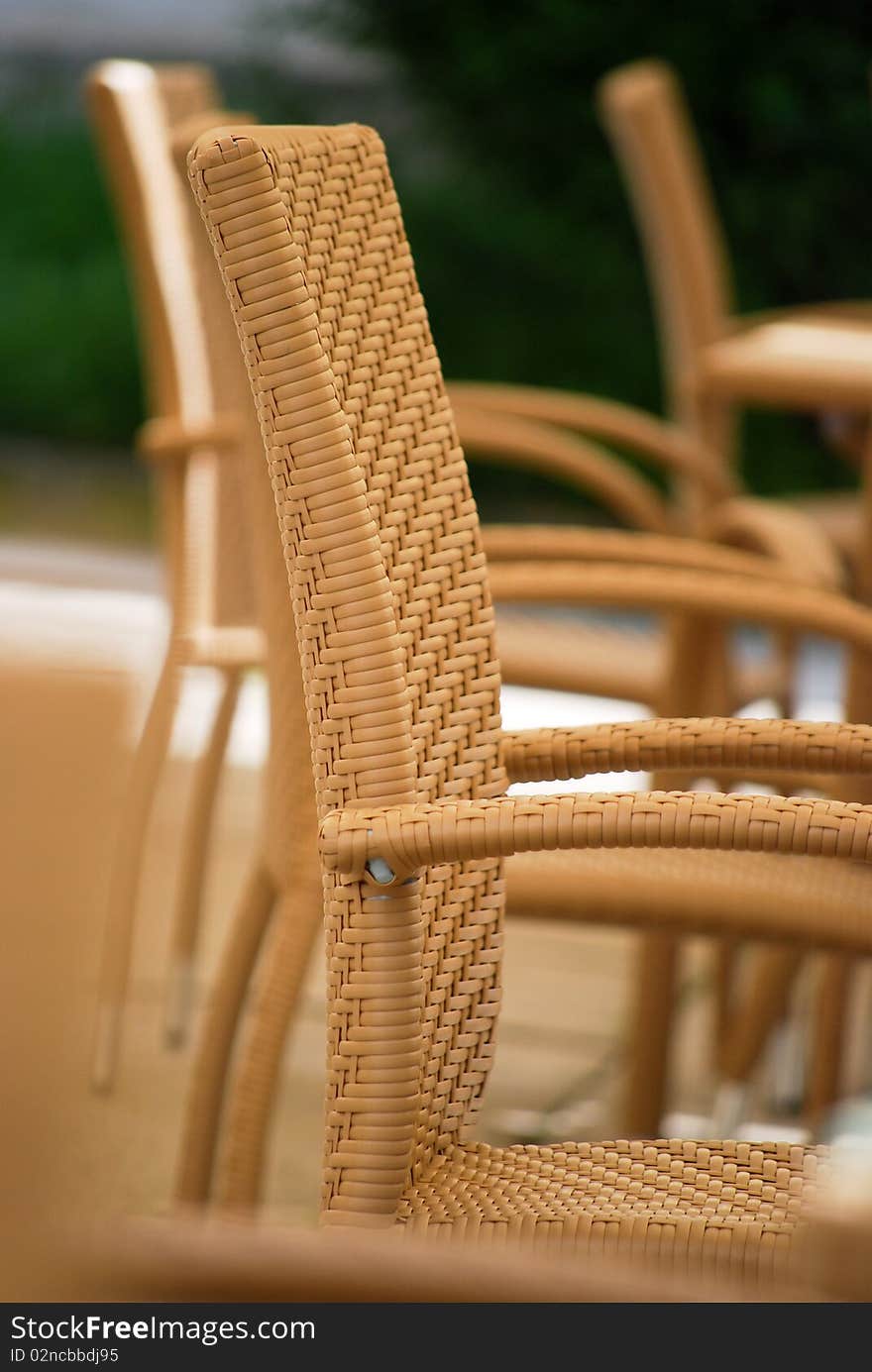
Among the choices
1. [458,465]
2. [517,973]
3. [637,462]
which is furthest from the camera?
[637,462]

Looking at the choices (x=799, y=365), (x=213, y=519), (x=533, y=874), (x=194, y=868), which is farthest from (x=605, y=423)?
(x=533, y=874)

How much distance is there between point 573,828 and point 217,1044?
660mm

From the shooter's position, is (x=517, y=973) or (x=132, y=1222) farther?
(x=517, y=973)

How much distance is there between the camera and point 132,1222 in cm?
40

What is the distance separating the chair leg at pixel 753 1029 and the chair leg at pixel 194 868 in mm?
628

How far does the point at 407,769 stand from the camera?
0.96 metres

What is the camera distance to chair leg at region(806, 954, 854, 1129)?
6.00ft

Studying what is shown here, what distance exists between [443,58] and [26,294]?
3.78 ft

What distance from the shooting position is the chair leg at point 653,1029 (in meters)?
1.66

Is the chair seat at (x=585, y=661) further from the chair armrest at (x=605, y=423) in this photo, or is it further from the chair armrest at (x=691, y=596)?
the chair armrest at (x=691, y=596)

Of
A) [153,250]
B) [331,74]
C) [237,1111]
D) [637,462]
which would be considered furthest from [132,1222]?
[331,74]

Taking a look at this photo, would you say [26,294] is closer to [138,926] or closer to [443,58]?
[443,58]

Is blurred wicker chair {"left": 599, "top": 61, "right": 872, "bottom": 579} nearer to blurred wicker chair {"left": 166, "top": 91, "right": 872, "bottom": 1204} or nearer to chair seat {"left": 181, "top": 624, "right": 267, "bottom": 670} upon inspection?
blurred wicker chair {"left": 166, "top": 91, "right": 872, "bottom": 1204}

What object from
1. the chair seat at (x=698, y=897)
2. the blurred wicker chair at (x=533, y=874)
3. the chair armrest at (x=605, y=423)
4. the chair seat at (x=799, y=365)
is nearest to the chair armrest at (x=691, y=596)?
the blurred wicker chair at (x=533, y=874)
